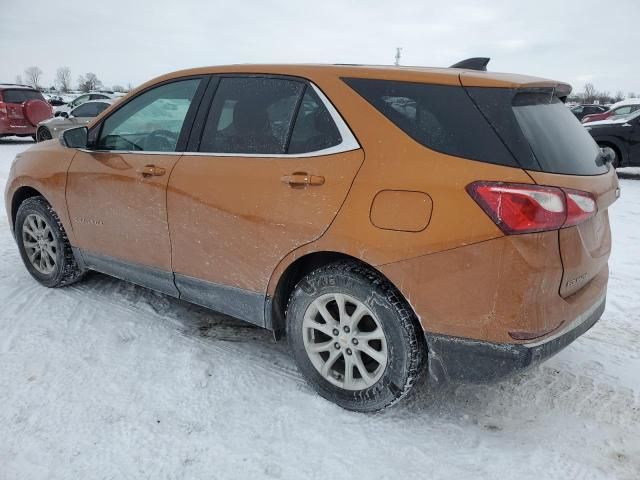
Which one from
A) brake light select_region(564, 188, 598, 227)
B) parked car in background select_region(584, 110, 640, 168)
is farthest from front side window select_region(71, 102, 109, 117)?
brake light select_region(564, 188, 598, 227)

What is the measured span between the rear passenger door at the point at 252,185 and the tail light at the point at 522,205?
2.02 ft

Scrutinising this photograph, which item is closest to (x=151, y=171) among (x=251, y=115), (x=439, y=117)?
(x=251, y=115)

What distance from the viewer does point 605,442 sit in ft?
7.94

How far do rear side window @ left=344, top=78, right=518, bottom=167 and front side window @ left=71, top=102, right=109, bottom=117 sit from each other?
46.4 feet

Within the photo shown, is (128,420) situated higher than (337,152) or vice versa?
(337,152)

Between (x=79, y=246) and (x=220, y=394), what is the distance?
1793 millimetres

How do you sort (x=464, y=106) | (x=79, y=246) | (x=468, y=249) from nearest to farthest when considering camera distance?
(x=468, y=249), (x=464, y=106), (x=79, y=246)

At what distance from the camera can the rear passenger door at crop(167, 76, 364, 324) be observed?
2529 millimetres

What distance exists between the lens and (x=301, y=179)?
2557 millimetres

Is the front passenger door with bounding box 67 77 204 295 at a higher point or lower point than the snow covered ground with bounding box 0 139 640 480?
higher

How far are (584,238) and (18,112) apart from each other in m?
15.6

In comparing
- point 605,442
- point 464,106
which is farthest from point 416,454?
point 464,106

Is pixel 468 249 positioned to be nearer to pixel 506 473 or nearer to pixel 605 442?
Result: pixel 506 473

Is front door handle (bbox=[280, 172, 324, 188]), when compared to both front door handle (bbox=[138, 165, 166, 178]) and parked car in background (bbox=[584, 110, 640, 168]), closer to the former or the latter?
front door handle (bbox=[138, 165, 166, 178])
